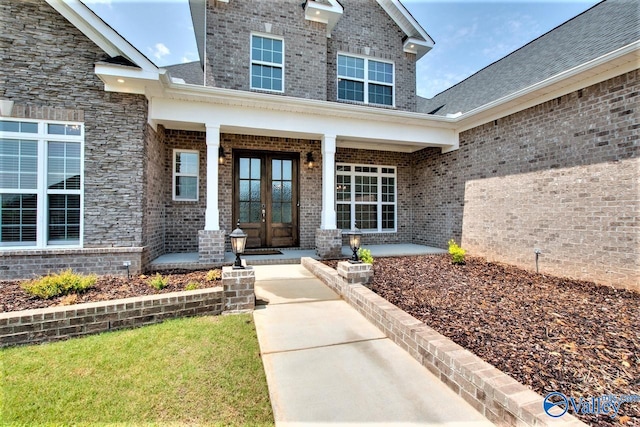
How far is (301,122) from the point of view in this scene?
24.2 ft

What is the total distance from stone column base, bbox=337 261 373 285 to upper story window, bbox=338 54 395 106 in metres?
6.56

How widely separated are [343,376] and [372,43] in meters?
10.3

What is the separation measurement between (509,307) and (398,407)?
2.77m

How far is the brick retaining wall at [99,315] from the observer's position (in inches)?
127

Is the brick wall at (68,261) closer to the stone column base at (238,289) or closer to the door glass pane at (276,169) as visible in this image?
the stone column base at (238,289)

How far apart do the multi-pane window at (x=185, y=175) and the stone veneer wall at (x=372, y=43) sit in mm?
4455

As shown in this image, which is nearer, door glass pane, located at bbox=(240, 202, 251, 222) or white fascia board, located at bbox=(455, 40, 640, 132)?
white fascia board, located at bbox=(455, 40, 640, 132)

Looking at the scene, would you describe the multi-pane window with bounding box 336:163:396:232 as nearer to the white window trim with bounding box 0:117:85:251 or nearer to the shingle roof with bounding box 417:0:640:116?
the shingle roof with bounding box 417:0:640:116

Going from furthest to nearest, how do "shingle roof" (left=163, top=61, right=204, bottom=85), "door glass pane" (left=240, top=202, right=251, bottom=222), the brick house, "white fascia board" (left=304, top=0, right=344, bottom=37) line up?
1. "shingle roof" (left=163, top=61, right=204, bottom=85)
2. "white fascia board" (left=304, top=0, right=344, bottom=37)
3. "door glass pane" (left=240, top=202, right=251, bottom=222)
4. the brick house

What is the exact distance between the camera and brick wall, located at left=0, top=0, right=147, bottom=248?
529cm

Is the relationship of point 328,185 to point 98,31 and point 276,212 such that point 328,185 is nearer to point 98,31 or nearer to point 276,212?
point 276,212

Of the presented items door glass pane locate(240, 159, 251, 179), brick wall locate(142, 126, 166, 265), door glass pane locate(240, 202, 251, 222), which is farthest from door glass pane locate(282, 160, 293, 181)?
brick wall locate(142, 126, 166, 265)

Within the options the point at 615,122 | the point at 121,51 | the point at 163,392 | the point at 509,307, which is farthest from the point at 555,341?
the point at 121,51

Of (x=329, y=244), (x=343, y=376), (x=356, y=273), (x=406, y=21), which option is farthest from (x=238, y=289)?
(x=406, y=21)
